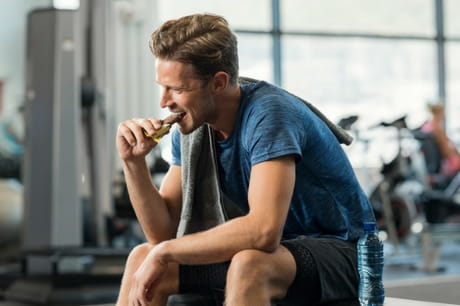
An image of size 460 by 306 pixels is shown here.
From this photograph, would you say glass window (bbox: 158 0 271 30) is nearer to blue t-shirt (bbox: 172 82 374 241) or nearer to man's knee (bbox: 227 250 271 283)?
blue t-shirt (bbox: 172 82 374 241)

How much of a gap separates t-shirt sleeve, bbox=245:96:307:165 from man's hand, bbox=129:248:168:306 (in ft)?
0.84

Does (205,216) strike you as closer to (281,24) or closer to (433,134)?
(433,134)

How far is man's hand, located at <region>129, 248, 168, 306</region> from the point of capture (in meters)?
1.38

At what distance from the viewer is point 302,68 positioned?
745cm

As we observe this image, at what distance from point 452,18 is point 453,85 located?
74 centimetres

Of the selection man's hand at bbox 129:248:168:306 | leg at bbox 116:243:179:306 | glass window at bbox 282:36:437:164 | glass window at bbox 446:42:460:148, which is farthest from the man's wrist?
glass window at bbox 446:42:460:148

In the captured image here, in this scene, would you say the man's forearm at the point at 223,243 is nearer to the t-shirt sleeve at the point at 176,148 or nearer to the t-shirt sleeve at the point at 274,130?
the t-shirt sleeve at the point at 274,130

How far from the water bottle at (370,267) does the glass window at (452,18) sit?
22.8 feet

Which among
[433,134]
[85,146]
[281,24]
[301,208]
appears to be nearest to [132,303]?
[301,208]

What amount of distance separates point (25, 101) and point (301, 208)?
2740mm

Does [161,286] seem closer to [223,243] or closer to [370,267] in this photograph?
[223,243]

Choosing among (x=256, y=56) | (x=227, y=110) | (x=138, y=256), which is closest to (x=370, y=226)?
(x=227, y=110)

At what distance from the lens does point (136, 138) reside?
1479 mm

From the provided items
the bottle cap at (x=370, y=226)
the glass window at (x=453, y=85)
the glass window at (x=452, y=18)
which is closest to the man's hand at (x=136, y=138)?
the bottle cap at (x=370, y=226)
